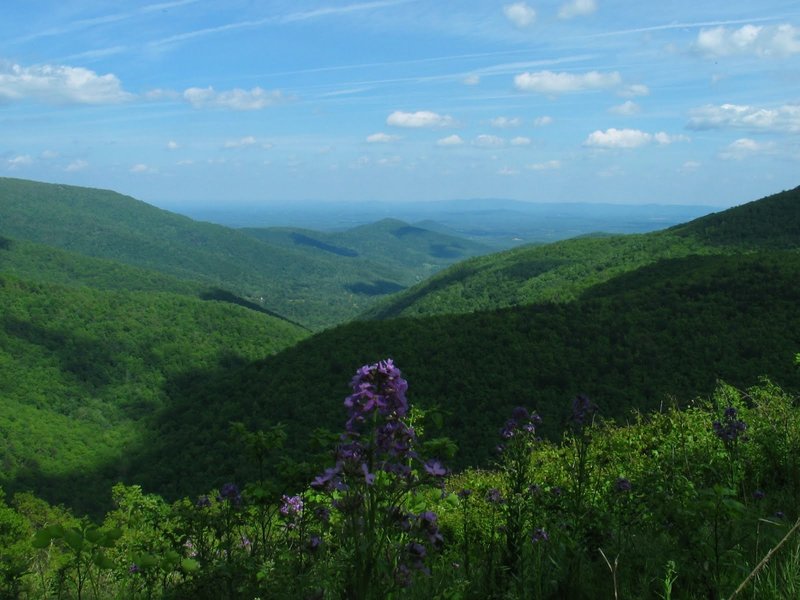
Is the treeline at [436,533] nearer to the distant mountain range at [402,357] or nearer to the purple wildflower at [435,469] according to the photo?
the purple wildflower at [435,469]

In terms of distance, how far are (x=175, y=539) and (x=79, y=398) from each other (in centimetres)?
11590

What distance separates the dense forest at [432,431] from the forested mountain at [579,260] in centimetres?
88

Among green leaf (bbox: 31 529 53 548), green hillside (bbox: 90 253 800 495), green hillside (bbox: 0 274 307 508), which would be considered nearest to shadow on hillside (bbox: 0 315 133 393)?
green hillside (bbox: 0 274 307 508)

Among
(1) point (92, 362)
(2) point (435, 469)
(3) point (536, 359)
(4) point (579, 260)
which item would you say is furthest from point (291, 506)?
(4) point (579, 260)

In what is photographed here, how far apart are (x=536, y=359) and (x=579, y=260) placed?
273 feet

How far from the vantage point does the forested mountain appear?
315ft

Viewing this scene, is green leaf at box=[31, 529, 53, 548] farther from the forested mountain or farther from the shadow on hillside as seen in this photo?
the shadow on hillside

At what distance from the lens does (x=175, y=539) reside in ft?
15.9

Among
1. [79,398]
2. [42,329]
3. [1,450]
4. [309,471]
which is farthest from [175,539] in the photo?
[42,329]

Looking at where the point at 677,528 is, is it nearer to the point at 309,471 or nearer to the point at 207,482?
the point at 309,471

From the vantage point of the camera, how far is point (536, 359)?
55219mm

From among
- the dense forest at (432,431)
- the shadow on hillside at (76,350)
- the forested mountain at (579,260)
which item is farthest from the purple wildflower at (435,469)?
the shadow on hillside at (76,350)

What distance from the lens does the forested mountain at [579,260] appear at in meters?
95.9

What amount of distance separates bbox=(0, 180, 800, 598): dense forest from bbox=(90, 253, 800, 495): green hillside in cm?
31
